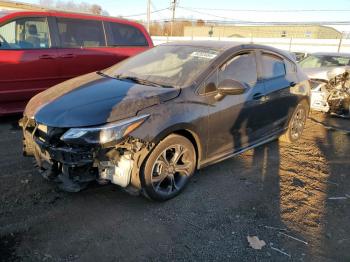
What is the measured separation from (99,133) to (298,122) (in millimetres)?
3930

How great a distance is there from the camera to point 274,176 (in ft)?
14.4

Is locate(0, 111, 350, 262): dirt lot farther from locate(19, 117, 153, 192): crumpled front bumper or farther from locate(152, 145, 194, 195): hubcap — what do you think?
locate(19, 117, 153, 192): crumpled front bumper

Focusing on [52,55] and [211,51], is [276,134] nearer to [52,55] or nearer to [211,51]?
[211,51]

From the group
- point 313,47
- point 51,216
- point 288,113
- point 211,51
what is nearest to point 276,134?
point 288,113

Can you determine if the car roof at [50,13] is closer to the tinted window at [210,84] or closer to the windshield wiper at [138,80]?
the windshield wiper at [138,80]

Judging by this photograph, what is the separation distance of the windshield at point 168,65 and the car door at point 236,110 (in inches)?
9.8

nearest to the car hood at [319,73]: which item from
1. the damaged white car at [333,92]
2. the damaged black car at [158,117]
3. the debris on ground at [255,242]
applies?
the damaged white car at [333,92]

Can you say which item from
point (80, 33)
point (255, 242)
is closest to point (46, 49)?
point (80, 33)

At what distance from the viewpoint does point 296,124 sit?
5.68m

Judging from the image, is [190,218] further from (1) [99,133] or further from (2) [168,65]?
(2) [168,65]

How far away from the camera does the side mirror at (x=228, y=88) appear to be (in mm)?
3743

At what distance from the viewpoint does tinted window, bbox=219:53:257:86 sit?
399 cm

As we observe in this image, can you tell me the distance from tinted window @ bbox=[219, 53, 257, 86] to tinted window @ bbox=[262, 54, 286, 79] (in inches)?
10.5

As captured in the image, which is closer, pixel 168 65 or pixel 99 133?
pixel 99 133
